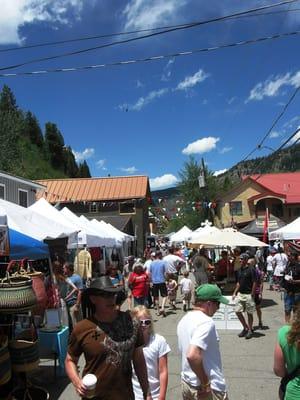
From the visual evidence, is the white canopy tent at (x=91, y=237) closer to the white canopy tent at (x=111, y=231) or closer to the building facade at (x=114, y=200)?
the white canopy tent at (x=111, y=231)

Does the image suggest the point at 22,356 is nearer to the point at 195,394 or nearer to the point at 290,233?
the point at 195,394

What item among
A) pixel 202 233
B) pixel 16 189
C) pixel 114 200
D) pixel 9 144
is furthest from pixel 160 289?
pixel 9 144

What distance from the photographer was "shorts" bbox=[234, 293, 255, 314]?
34.0 feet

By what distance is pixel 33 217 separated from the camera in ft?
30.0

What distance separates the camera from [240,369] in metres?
7.76

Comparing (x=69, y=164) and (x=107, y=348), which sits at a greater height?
(x=69, y=164)

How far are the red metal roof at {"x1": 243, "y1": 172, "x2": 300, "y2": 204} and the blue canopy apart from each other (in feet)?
144

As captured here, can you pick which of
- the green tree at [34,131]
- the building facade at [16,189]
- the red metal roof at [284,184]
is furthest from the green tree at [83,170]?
the building facade at [16,189]

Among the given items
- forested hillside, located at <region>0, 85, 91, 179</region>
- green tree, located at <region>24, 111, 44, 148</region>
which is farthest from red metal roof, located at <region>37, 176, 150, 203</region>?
green tree, located at <region>24, 111, 44, 148</region>

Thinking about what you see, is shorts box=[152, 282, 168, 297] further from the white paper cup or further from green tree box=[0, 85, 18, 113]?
green tree box=[0, 85, 18, 113]

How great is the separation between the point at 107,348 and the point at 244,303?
769 centimetres

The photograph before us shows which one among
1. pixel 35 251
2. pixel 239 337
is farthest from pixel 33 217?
pixel 239 337

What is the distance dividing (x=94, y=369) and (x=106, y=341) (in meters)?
0.20

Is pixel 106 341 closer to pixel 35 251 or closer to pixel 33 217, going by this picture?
pixel 35 251
